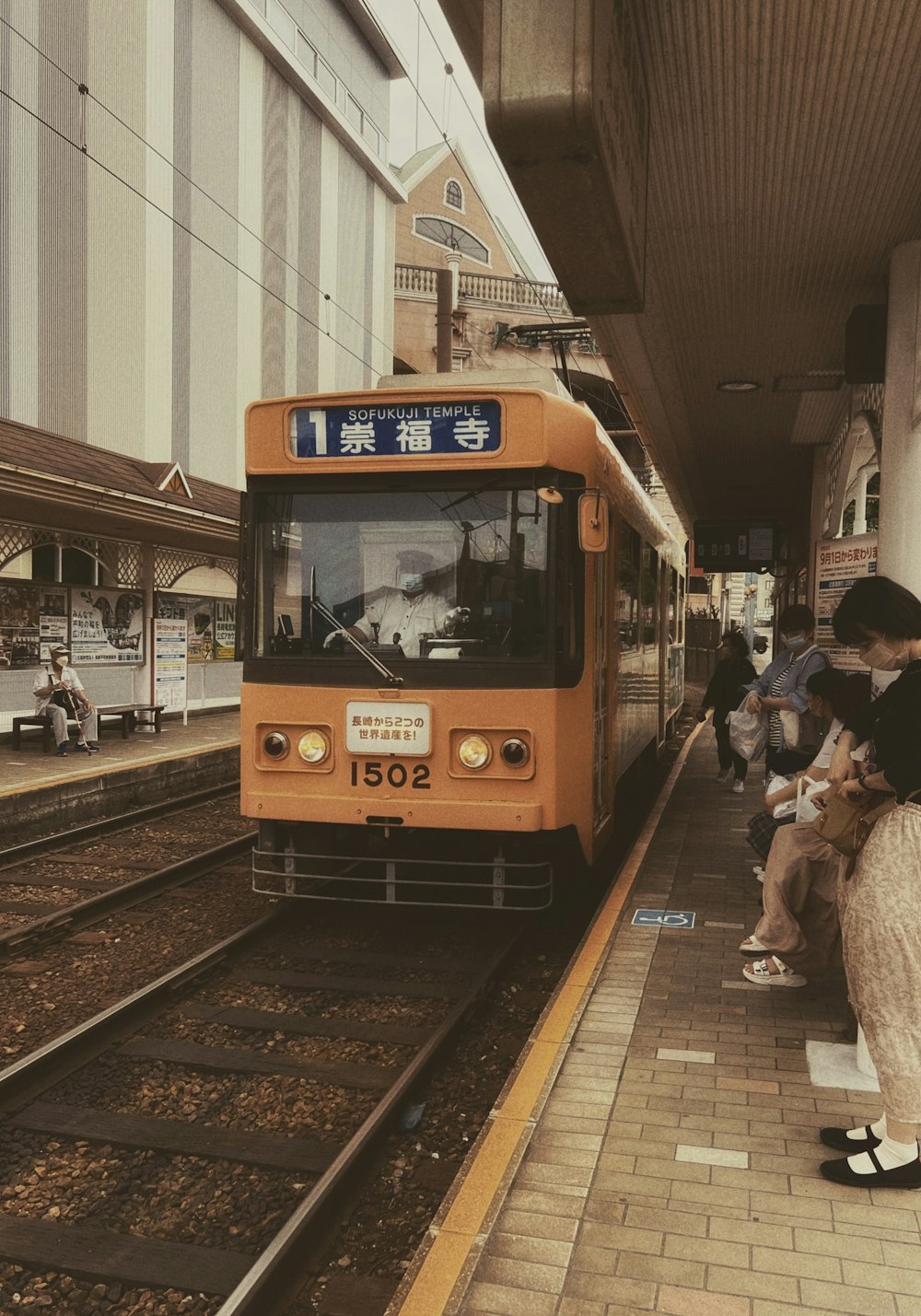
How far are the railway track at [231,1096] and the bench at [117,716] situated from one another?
805 centimetres

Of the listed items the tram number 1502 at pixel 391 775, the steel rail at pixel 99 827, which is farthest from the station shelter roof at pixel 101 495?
the tram number 1502 at pixel 391 775

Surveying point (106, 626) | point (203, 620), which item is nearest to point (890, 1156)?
point (106, 626)

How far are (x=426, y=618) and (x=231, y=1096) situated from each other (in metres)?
2.68

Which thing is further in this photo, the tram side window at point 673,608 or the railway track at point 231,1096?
the tram side window at point 673,608

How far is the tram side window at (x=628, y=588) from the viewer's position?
25.1 ft

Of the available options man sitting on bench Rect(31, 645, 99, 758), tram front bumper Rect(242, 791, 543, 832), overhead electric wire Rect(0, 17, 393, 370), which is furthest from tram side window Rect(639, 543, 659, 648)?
overhead electric wire Rect(0, 17, 393, 370)

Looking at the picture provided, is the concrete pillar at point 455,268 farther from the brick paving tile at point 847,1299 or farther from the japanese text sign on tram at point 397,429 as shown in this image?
the brick paving tile at point 847,1299

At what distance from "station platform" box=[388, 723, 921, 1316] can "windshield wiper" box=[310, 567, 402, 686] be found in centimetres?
183

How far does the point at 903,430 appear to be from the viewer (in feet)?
15.2

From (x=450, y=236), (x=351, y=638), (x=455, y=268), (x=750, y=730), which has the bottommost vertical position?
(x=750, y=730)

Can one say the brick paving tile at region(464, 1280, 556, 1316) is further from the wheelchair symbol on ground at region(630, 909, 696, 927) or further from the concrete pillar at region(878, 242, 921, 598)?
the wheelchair symbol on ground at region(630, 909, 696, 927)

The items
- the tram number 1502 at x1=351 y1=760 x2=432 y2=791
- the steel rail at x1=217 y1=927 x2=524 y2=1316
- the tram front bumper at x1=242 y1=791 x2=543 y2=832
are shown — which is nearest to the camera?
the steel rail at x1=217 y1=927 x2=524 y2=1316

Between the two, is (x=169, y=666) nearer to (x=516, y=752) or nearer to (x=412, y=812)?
(x=412, y=812)

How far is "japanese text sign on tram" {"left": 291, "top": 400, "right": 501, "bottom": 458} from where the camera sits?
19.0 feet
